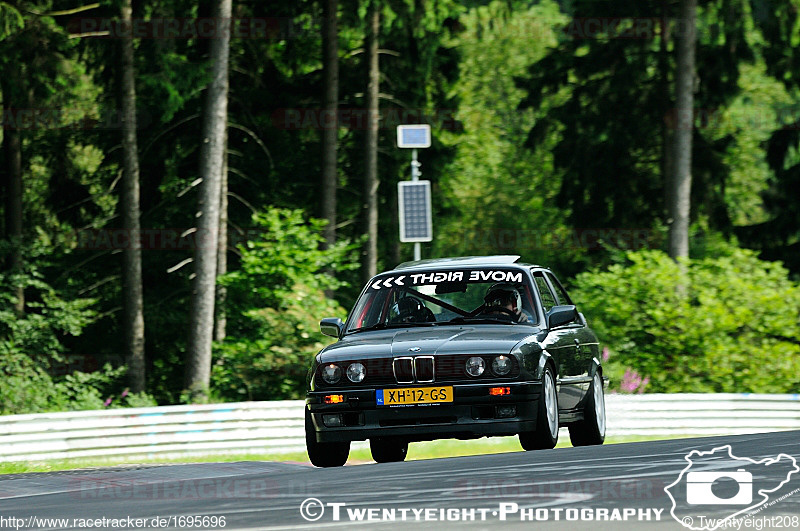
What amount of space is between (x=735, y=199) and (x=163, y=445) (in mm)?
33087

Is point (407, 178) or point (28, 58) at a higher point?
point (28, 58)

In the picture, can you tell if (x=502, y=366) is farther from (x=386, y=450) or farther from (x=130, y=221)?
(x=130, y=221)

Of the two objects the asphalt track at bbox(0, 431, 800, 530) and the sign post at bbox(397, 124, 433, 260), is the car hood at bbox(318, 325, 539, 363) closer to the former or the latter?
the asphalt track at bbox(0, 431, 800, 530)

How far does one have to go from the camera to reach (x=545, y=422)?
11.3 meters

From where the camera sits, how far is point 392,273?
13109mm

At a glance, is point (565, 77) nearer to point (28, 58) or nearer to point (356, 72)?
point (356, 72)

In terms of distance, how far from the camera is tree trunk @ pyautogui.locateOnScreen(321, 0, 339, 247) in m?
35.2

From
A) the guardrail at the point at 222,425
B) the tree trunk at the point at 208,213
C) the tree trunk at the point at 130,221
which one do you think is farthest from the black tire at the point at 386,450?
the tree trunk at the point at 130,221

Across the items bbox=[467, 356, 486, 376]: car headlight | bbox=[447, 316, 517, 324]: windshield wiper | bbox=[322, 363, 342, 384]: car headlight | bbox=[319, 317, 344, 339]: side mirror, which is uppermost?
bbox=[447, 316, 517, 324]: windshield wiper

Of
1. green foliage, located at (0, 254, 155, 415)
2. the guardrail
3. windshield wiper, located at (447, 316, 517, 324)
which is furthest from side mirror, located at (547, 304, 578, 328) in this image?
green foliage, located at (0, 254, 155, 415)

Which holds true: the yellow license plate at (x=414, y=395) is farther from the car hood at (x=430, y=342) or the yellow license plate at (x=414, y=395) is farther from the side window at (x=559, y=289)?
the side window at (x=559, y=289)

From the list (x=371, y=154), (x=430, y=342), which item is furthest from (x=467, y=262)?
(x=371, y=154)

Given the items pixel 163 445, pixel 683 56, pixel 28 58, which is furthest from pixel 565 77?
pixel 163 445

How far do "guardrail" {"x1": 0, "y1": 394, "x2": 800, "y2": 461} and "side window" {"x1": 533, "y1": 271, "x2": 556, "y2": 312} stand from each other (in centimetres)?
765
